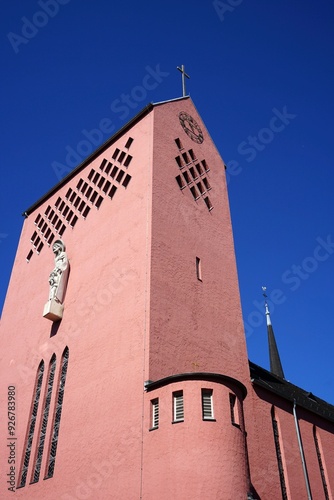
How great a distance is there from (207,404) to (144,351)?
2.35m

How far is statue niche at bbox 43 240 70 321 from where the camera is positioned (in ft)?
59.1

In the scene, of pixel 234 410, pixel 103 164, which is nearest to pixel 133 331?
pixel 234 410

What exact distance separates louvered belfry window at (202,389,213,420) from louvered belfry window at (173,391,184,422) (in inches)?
21.4

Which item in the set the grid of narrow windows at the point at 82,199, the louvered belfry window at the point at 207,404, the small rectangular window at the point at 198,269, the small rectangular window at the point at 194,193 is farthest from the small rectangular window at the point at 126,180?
the louvered belfry window at the point at 207,404

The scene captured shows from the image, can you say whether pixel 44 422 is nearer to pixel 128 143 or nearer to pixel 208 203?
pixel 208 203

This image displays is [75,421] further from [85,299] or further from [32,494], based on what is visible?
[85,299]

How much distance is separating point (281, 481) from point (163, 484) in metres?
5.86

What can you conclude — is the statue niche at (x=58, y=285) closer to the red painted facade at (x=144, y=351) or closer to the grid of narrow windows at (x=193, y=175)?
the red painted facade at (x=144, y=351)

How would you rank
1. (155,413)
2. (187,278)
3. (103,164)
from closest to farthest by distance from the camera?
(155,413) → (187,278) → (103,164)

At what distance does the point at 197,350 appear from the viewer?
51.0 ft

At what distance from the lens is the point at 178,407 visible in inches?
487

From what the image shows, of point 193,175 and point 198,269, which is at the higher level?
point 193,175

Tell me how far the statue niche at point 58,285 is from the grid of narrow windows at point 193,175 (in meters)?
5.53

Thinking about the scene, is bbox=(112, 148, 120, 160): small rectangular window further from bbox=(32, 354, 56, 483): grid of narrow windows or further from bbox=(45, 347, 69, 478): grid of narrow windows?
bbox=(32, 354, 56, 483): grid of narrow windows
